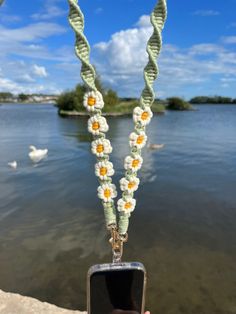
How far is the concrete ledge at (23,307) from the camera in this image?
3691 millimetres

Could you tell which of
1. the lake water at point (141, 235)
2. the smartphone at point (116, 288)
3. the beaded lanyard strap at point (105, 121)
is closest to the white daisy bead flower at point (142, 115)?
the beaded lanyard strap at point (105, 121)

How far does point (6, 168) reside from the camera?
515 inches

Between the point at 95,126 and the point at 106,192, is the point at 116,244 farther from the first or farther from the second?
the point at 95,126

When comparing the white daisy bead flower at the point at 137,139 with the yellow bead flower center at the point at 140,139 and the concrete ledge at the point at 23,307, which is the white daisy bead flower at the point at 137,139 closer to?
the yellow bead flower center at the point at 140,139

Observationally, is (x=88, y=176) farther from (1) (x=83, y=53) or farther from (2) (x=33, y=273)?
(1) (x=83, y=53)

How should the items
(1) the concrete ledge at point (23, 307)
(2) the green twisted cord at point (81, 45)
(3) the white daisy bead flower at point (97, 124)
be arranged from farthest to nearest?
(1) the concrete ledge at point (23, 307) → (3) the white daisy bead flower at point (97, 124) → (2) the green twisted cord at point (81, 45)

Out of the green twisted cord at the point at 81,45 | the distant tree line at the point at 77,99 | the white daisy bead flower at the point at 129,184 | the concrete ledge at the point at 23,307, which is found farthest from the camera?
the distant tree line at the point at 77,99

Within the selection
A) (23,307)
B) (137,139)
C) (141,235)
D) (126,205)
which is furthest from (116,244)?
(141,235)

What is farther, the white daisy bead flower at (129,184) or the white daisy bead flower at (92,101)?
the white daisy bead flower at (129,184)

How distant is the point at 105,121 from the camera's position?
158 centimetres

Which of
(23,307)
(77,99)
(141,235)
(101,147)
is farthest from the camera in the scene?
(77,99)

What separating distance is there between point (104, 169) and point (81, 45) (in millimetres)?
592

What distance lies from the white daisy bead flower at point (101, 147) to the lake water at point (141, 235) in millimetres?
3948

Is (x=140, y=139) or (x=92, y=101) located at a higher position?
(x=92, y=101)
